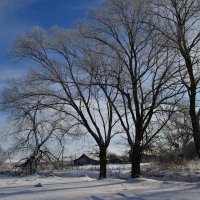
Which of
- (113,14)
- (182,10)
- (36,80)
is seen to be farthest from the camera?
(36,80)

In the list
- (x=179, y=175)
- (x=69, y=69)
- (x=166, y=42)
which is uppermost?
(x=69, y=69)

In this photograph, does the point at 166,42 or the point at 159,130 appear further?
the point at 159,130

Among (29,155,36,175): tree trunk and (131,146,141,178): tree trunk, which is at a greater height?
(29,155,36,175): tree trunk

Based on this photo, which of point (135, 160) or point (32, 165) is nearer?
point (135, 160)

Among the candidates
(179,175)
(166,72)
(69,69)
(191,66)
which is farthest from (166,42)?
(179,175)

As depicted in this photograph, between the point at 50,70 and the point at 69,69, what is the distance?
1325 millimetres

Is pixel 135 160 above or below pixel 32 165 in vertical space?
below

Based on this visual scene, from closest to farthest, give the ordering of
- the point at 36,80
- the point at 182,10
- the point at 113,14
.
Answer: the point at 182,10
the point at 113,14
the point at 36,80

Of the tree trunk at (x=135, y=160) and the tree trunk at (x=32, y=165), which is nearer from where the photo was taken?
the tree trunk at (x=135, y=160)

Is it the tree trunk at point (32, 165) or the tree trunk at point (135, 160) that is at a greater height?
the tree trunk at point (32, 165)

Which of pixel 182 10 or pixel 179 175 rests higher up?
pixel 182 10

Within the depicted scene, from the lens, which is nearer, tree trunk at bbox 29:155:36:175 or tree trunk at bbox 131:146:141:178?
tree trunk at bbox 131:146:141:178

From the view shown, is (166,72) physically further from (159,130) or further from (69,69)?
(69,69)

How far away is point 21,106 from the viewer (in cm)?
2734
